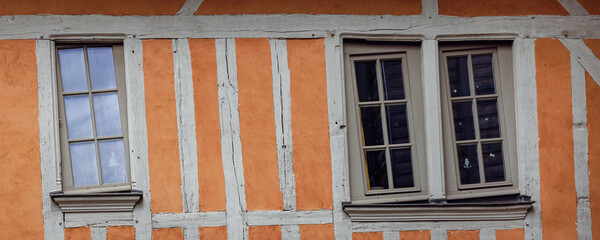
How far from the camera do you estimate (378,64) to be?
766 cm

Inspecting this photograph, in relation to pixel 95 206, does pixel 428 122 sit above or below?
above

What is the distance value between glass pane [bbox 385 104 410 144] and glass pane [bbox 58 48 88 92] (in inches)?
96.8

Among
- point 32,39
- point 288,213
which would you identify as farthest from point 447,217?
point 32,39

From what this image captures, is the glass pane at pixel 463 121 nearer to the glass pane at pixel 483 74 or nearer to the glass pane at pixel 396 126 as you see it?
the glass pane at pixel 483 74

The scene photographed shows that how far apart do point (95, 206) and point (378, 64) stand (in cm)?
253

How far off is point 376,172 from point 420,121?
0.55 meters

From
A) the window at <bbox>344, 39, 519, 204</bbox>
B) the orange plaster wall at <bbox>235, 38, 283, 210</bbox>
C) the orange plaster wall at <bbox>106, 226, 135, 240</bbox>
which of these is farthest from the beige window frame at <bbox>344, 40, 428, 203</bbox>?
the orange plaster wall at <bbox>106, 226, 135, 240</bbox>

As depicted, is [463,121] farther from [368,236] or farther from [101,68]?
[101,68]

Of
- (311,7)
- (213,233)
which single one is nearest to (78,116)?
(213,233)

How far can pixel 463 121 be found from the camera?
773cm

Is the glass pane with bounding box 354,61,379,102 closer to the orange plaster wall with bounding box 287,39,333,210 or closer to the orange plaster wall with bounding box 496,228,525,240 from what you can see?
the orange plaster wall with bounding box 287,39,333,210

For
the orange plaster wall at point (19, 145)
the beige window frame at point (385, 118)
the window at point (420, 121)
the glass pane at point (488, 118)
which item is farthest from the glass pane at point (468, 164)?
the orange plaster wall at point (19, 145)

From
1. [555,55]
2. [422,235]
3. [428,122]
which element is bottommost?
[422,235]

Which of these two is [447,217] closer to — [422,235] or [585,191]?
[422,235]
